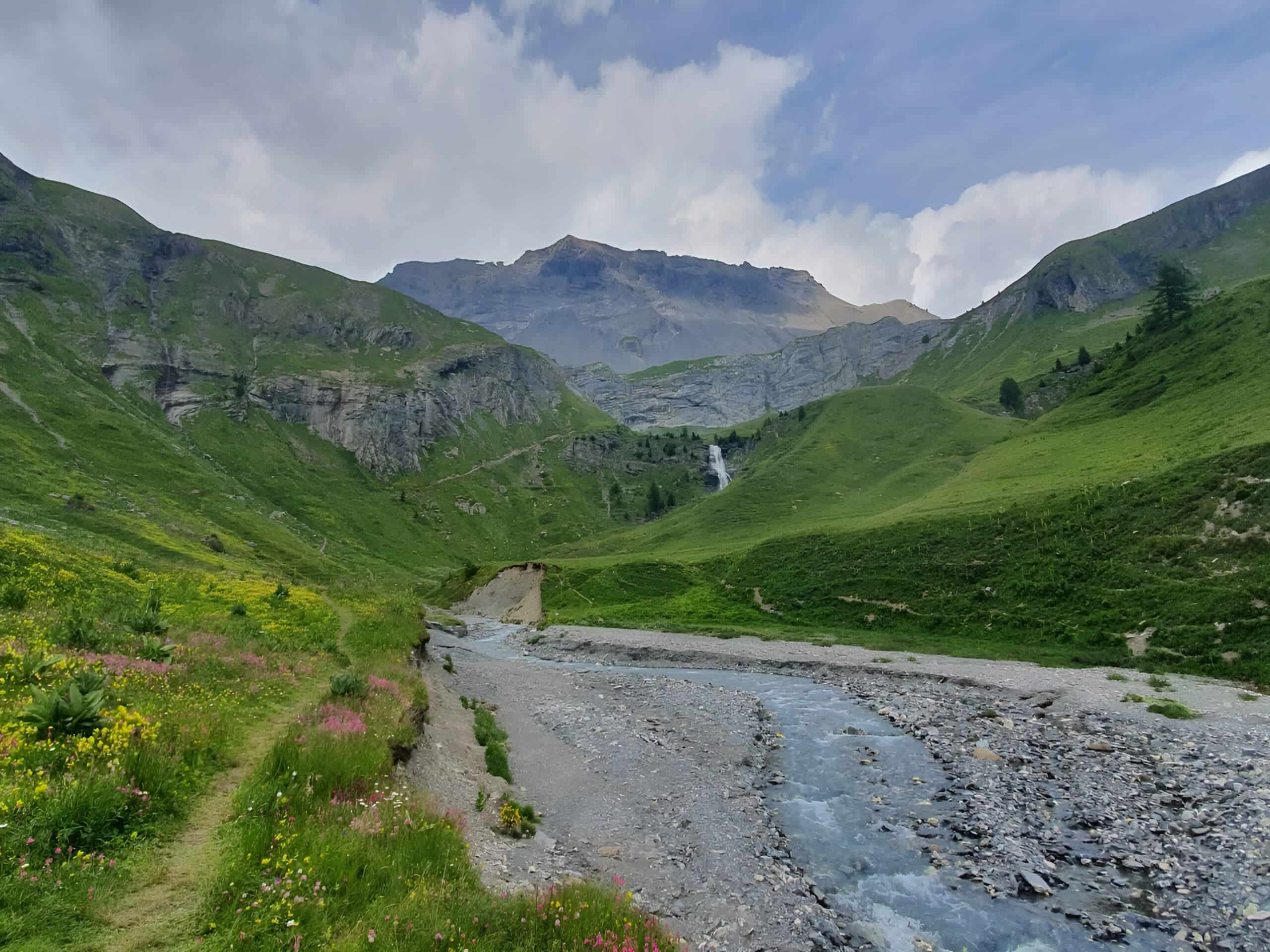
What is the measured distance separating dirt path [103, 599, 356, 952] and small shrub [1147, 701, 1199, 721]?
116 feet

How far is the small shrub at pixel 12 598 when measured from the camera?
1917 centimetres

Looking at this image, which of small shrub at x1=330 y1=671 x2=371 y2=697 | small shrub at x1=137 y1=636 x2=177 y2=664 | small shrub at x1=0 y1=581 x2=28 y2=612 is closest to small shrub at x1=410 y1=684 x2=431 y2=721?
small shrub at x1=330 y1=671 x2=371 y2=697

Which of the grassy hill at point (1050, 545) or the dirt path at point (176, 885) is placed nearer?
the dirt path at point (176, 885)

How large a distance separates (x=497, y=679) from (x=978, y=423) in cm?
13580

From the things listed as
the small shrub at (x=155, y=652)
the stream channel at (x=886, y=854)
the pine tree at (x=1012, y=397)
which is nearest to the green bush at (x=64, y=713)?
the small shrub at (x=155, y=652)

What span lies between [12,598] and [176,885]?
18.6 m

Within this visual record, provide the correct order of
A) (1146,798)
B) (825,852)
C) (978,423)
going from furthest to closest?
(978,423) < (1146,798) < (825,852)

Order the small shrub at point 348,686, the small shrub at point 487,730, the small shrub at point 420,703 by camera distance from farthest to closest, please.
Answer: the small shrub at point 487,730 → the small shrub at point 420,703 → the small shrub at point 348,686

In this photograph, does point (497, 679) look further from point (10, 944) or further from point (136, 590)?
point (10, 944)

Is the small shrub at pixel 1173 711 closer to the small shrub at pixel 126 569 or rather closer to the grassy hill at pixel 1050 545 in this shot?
the grassy hill at pixel 1050 545

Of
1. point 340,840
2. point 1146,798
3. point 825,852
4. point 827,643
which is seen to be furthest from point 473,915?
point 827,643

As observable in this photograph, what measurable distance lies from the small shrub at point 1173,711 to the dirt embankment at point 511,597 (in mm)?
69223

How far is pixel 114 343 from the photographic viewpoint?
181500 millimetres

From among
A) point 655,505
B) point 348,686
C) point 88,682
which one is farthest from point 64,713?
point 655,505
